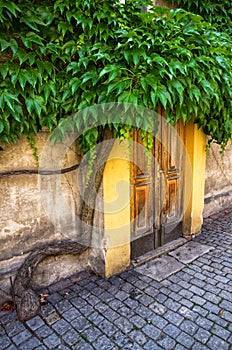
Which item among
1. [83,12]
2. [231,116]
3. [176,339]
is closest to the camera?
[176,339]

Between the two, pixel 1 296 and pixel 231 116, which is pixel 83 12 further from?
pixel 1 296

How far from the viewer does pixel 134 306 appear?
250 centimetres

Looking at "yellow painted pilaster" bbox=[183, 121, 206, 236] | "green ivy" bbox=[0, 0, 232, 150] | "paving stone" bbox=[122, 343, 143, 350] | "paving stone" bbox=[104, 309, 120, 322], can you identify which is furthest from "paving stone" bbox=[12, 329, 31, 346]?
"yellow painted pilaster" bbox=[183, 121, 206, 236]

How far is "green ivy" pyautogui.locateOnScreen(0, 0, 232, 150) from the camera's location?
7.30 ft

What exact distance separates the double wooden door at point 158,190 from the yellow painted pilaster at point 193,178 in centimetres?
9

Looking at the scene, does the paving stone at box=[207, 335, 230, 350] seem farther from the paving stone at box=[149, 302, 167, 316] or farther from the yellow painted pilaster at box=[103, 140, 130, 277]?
the yellow painted pilaster at box=[103, 140, 130, 277]

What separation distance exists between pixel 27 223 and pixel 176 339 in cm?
182

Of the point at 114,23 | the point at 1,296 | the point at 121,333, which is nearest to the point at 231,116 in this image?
the point at 114,23

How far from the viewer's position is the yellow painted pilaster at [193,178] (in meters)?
3.82

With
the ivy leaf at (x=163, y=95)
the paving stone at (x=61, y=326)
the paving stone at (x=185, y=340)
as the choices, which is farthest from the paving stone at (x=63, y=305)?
the ivy leaf at (x=163, y=95)

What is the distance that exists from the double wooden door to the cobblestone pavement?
2.06 feet

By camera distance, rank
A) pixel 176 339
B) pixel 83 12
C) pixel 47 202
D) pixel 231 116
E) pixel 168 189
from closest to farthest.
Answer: pixel 176 339
pixel 83 12
pixel 47 202
pixel 231 116
pixel 168 189

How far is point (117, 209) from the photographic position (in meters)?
2.99

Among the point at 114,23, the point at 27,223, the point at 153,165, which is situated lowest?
the point at 27,223
